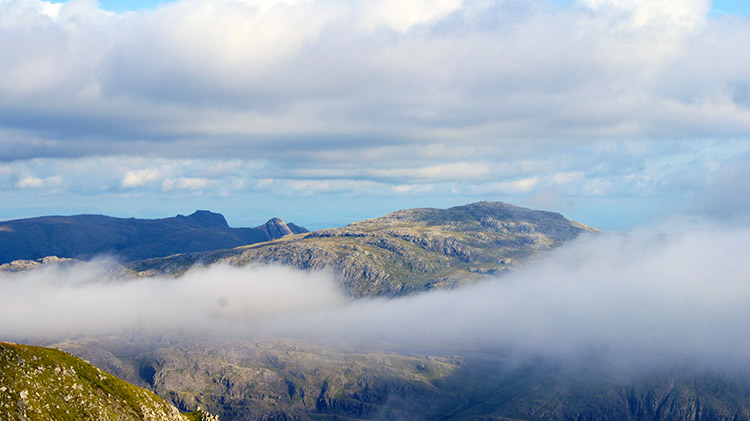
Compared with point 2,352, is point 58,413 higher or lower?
lower

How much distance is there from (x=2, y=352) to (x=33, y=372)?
11.5 m

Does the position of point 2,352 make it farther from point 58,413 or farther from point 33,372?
point 58,413

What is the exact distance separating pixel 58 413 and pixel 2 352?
28265 mm

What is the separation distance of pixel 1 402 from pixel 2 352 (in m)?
23.2

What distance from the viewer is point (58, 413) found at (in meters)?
192

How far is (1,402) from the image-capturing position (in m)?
180

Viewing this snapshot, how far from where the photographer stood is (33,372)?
199 meters

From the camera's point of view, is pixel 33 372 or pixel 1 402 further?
pixel 33 372

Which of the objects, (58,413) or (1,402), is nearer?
(1,402)

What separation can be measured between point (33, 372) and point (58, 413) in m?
18.1

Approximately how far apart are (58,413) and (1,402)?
1756cm

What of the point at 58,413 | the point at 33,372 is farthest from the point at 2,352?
the point at 58,413
